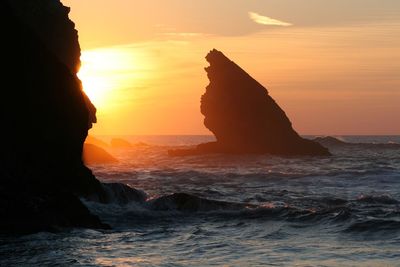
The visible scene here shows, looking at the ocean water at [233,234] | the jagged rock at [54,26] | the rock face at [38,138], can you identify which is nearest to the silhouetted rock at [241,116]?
the jagged rock at [54,26]

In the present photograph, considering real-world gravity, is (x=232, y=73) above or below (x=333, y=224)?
above

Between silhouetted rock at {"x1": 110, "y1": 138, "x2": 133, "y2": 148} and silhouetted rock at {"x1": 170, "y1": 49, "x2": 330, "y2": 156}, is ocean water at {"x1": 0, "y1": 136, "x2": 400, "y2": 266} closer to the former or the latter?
silhouetted rock at {"x1": 170, "y1": 49, "x2": 330, "y2": 156}

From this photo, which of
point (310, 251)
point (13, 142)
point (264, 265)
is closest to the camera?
point (264, 265)

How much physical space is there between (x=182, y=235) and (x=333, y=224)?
5.95 m

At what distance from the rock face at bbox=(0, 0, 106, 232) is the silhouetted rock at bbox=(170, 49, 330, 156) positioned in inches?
2865

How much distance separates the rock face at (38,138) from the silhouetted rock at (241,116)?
7277cm

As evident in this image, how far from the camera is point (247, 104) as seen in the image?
9800 cm

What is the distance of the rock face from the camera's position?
54.1 ft

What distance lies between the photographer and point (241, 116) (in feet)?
322

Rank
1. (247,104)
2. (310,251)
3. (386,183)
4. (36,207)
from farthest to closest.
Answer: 1. (247,104)
2. (386,183)
3. (36,207)
4. (310,251)

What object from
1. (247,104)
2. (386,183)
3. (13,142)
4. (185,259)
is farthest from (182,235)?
(247,104)

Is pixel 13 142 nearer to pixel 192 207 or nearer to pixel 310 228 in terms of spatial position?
pixel 192 207

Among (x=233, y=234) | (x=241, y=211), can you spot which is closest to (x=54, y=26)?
(x=241, y=211)

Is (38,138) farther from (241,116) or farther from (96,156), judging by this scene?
(241,116)
